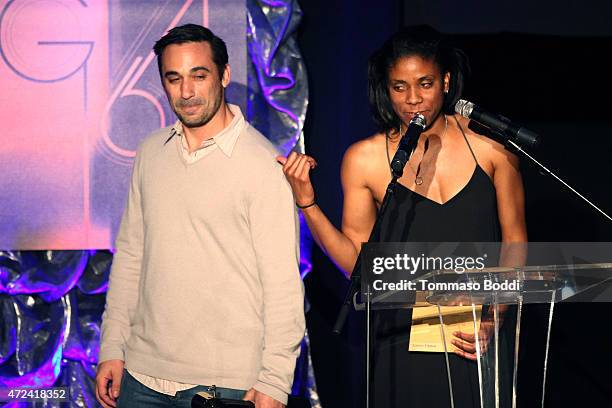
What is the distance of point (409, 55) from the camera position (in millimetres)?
2547

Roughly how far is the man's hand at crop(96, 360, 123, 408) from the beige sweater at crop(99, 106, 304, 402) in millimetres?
64

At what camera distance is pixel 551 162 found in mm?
3684

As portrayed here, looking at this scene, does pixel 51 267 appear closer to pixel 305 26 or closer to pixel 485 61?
pixel 305 26

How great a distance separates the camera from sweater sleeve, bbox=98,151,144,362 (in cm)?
273

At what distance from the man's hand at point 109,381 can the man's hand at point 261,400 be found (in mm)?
466

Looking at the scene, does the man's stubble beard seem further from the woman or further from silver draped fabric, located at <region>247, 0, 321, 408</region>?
silver draped fabric, located at <region>247, 0, 321, 408</region>

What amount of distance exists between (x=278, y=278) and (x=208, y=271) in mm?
207

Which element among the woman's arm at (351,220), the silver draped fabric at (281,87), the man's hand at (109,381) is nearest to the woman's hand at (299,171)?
the woman's arm at (351,220)

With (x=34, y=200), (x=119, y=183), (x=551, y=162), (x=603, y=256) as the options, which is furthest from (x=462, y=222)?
(x=34, y=200)

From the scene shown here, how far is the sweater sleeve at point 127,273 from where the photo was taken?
2.73m

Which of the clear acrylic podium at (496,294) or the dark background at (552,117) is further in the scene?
the dark background at (552,117)

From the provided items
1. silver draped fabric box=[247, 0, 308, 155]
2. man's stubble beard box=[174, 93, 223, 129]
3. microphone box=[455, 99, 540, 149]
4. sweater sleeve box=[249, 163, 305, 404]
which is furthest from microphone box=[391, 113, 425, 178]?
silver draped fabric box=[247, 0, 308, 155]

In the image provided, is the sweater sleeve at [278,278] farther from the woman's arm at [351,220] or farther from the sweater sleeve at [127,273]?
the sweater sleeve at [127,273]

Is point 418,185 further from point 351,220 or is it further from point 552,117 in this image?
point 552,117
